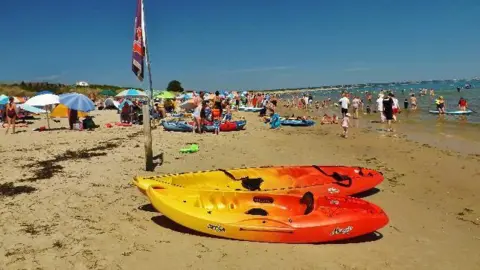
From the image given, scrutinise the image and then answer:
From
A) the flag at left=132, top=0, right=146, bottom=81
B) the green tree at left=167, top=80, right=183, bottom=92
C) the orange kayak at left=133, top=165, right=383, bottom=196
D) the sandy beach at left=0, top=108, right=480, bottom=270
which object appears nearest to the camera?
the sandy beach at left=0, top=108, right=480, bottom=270

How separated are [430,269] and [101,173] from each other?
7.64 meters

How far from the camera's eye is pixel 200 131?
18094 mm

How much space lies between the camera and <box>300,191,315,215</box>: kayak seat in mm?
6398

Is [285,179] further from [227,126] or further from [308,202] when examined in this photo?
[227,126]

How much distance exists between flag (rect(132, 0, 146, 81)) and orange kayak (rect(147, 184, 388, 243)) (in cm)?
517

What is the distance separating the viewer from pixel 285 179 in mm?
8375

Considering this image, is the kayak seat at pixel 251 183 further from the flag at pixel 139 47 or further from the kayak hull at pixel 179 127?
the kayak hull at pixel 179 127

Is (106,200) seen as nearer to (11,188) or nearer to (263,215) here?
(11,188)

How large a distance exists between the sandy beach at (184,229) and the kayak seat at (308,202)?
745 millimetres

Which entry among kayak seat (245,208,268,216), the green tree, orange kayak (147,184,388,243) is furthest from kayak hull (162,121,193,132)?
the green tree

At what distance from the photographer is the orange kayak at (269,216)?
5.77 m

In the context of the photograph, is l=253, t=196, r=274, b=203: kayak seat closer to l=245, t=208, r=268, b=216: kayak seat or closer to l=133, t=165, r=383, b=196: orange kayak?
l=245, t=208, r=268, b=216: kayak seat

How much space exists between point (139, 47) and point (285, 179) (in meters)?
5.84

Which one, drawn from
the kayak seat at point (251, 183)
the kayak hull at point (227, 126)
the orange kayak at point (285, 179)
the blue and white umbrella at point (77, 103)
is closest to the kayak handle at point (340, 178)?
the orange kayak at point (285, 179)
